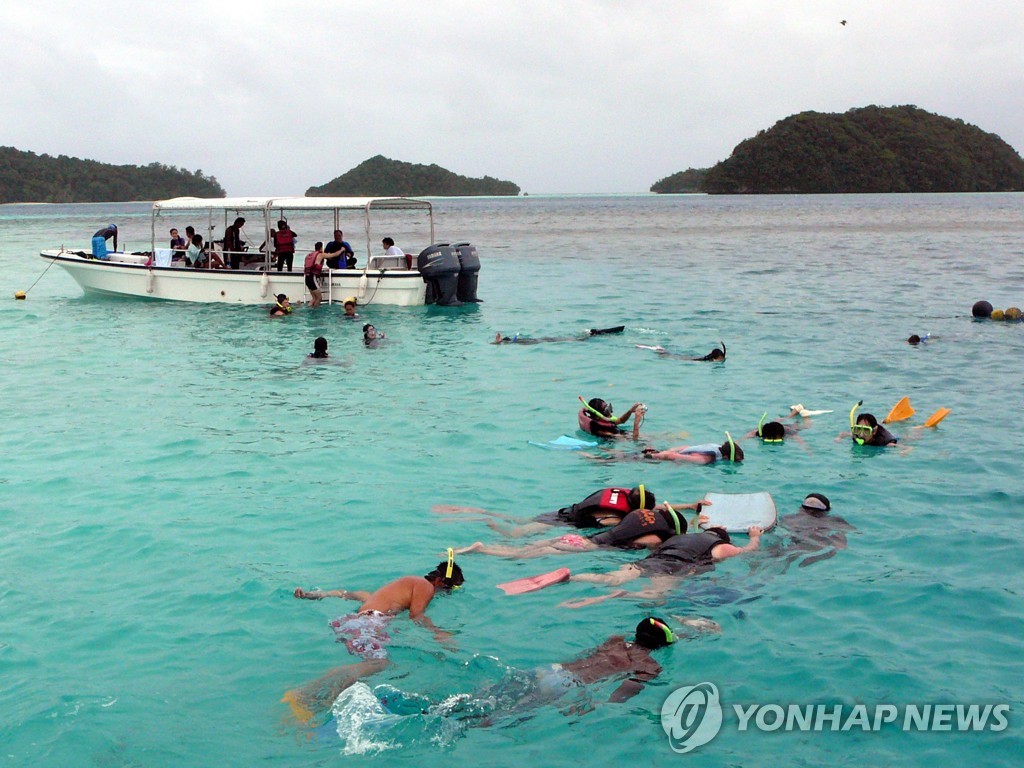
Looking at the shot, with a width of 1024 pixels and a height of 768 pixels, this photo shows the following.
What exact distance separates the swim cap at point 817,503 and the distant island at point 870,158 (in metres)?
156

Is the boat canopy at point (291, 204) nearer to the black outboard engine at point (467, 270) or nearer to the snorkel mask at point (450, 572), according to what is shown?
the black outboard engine at point (467, 270)

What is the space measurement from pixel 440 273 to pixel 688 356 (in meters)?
8.25

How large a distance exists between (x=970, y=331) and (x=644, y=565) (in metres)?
15.1

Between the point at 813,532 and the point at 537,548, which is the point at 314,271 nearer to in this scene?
the point at 537,548

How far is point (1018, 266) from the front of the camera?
1337 inches

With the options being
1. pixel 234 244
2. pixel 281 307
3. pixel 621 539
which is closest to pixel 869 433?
pixel 621 539

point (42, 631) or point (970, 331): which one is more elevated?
point (970, 331)

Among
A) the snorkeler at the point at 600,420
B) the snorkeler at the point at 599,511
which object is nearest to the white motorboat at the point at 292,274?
the snorkeler at the point at 600,420

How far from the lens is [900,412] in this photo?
1306 centimetres

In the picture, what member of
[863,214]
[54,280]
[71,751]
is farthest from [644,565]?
[863,214]

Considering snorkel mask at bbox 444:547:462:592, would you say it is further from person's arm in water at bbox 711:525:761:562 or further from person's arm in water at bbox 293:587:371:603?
person's arm in water at bbox 711:525:761:562

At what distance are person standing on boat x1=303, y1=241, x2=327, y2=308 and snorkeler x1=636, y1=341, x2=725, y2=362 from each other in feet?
28.7

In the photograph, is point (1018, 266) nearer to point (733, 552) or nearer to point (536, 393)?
point (536, 393)

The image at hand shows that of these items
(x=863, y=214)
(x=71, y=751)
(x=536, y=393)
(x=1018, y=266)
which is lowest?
(x=71, y=751)
